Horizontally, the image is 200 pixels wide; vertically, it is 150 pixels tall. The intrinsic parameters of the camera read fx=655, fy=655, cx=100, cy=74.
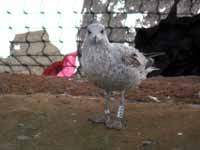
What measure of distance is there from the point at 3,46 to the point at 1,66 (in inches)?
5.5

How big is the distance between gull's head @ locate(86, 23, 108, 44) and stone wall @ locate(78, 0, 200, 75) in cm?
153

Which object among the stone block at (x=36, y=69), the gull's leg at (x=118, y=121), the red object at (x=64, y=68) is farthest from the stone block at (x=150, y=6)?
the gull's leg at (x=118, y=121)

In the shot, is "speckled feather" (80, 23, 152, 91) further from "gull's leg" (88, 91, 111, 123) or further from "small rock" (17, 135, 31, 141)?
"small rock" (17, 135, 31, 141)

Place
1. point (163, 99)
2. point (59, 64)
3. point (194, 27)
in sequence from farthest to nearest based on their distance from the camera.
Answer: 1. point (59, 64)
2. point (194, 27)
3. point (163, 99)

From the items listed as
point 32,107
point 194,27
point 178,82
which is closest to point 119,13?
point 194,27

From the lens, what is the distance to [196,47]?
379 centimetres

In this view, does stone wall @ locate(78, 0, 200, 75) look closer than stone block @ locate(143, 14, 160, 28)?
Yes

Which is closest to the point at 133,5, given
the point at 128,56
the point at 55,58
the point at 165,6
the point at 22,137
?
the point at 165,6

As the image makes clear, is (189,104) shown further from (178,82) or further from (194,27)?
(194,27)

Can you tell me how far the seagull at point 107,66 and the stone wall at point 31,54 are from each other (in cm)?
202

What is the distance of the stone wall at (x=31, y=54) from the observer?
14.5 feet

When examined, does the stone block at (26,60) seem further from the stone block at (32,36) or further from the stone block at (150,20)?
the stone block at (150,20)

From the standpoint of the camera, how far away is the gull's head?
233cm

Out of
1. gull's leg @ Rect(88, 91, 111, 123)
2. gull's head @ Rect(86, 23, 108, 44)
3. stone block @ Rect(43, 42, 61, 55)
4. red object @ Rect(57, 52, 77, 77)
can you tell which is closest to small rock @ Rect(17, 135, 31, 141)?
gull's leg @ Rect(88, 91, 111, 123)
